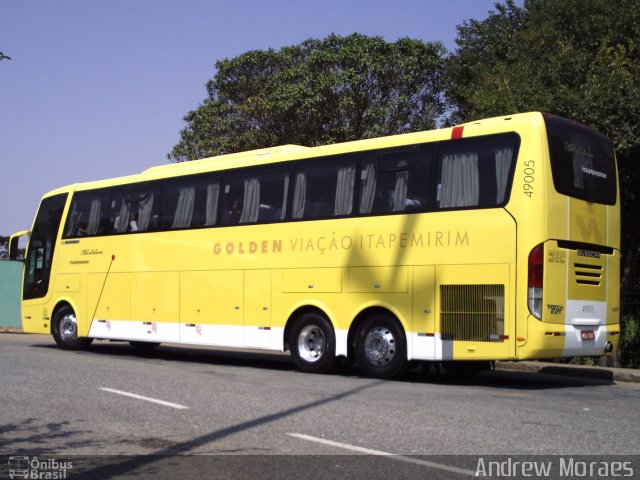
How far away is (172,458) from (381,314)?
694cm

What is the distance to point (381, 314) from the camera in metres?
13.5

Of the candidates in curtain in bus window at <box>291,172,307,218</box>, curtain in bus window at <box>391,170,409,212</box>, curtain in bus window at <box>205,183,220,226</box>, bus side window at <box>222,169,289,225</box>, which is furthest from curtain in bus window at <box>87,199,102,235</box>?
curtain in bus window at <box>391,170,409,212</box>

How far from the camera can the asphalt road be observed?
7.14m

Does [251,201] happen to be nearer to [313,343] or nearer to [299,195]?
[299,195]

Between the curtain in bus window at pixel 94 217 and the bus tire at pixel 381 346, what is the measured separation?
770cm

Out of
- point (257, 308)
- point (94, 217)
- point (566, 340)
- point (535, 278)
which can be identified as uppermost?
point (94, 217)

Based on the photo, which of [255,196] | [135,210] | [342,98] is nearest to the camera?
[255,196]

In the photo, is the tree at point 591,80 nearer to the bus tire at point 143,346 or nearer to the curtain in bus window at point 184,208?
the curtain in bus window at point 184,208

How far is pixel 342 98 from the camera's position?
29984 mm

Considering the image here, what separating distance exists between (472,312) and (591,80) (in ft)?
25.6

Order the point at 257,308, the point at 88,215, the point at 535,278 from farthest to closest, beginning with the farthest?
the point at 88,215 < the point at 257,308 < the point at 535,278

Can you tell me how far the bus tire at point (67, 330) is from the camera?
19359mm

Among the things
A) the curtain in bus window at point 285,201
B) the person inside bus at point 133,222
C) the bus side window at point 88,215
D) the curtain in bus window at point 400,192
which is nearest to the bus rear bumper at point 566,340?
the curtain in bus window at point 400,192

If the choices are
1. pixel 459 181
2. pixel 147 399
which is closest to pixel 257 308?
pixel 459 181
